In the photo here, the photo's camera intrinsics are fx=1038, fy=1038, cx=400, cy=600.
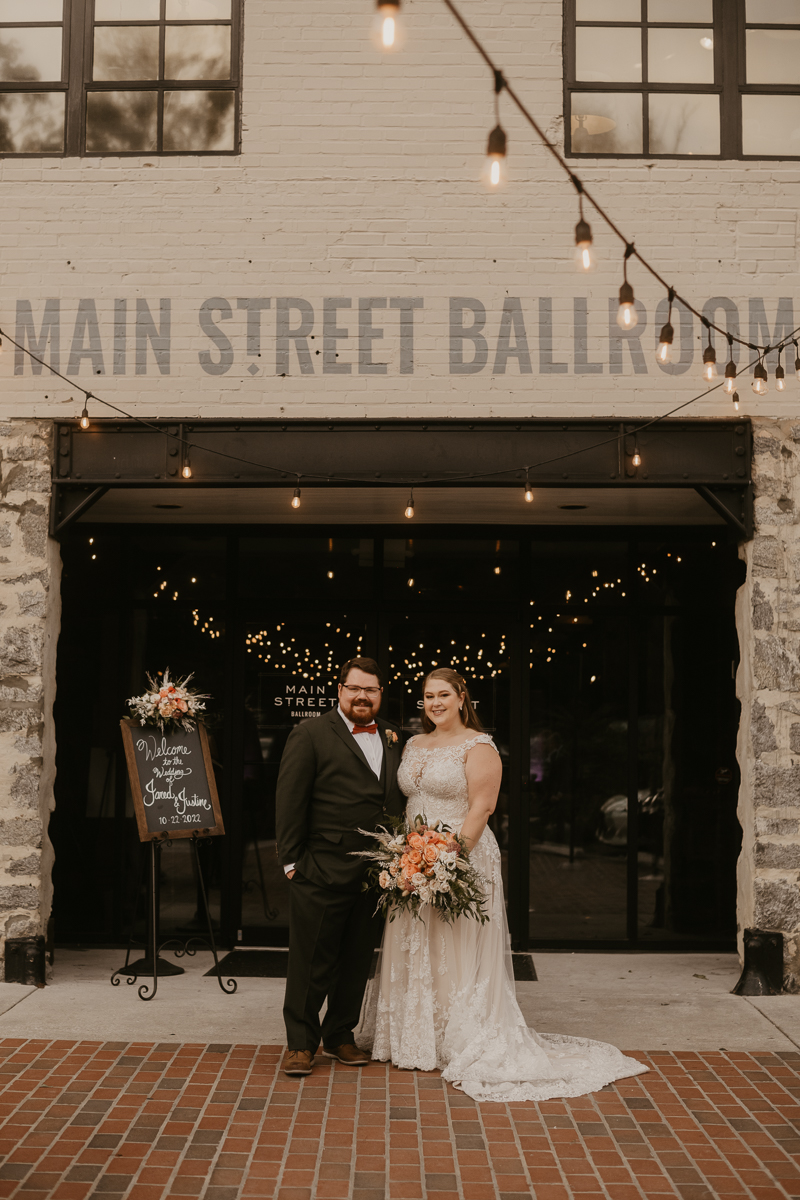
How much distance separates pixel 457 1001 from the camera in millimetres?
4965

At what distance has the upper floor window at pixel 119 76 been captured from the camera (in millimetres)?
6793

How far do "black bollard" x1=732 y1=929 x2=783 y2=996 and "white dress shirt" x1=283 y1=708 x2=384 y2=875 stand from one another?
2.71 meters

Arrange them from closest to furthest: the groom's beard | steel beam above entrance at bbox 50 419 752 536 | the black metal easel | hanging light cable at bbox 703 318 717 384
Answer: the groom's beard → hanging light cable at bbox 703 318 717 384 → the black metal easel → steel beam above entrance at bbox 50 419 752 536

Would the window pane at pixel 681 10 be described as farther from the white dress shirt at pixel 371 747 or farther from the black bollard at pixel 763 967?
the black bollard at pixel 763 967

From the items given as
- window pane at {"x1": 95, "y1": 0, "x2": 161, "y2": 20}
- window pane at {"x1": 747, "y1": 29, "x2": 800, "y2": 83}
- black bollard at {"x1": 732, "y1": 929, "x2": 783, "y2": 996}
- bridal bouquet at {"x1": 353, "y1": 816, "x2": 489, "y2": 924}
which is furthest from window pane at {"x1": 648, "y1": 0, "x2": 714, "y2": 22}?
black bollard at {"x1": 732, "y1": 929, "x2": 783, "y2": 996}

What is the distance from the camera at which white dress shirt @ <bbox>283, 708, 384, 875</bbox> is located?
5.18m

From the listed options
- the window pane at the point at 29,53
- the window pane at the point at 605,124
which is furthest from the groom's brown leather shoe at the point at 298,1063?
the window pane at the point at 29,53

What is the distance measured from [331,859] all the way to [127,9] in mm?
5714

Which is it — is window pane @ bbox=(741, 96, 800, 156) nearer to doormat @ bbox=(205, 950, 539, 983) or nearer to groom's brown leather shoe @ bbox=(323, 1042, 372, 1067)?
doormat @ bbox=(205, 950, 539, 983)

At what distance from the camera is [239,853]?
7480mm

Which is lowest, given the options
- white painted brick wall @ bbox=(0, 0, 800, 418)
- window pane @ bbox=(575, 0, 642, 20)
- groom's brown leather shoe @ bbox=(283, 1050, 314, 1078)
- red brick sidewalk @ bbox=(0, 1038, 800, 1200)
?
red brick sidewalk @ bbox=(0, 1038, 800, 1200)

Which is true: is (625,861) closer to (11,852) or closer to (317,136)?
(11,852)

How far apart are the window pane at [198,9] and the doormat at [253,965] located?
20.2 feet

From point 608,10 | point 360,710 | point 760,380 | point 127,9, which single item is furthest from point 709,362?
point 127,9
